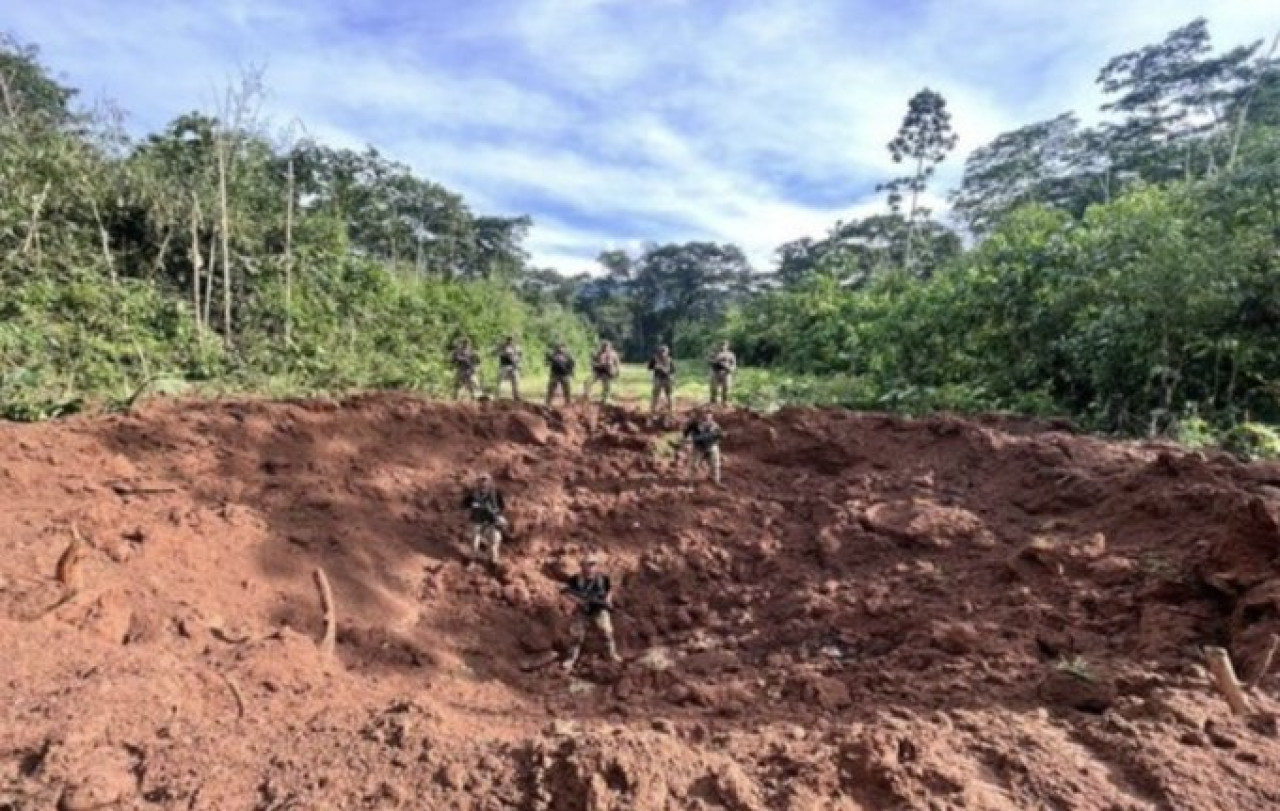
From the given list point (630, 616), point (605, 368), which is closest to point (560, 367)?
point (605, 368)

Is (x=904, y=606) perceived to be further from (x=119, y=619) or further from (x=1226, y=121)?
(x=1226, y=121)

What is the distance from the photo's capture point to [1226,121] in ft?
101

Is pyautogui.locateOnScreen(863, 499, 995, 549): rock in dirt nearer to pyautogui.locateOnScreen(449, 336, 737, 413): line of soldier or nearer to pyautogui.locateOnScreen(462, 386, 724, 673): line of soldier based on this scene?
pyautogui.locateOnScreen(462, 386, 724, 673): line of soldier

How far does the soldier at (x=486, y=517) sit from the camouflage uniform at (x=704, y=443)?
2.68m

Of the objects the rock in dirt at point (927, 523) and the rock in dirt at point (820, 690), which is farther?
the rock in dirt at point (927, 523)

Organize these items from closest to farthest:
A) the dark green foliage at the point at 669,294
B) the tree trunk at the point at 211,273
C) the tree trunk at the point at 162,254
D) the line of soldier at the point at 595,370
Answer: the line of soldier at the point at 595,370
the tree trunk at the point at 162,254
the tree trunk at the point at 211,273
the dark green foliage at the point at 669,294

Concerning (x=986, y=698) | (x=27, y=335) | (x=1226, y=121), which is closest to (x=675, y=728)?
(x=986, y=698)

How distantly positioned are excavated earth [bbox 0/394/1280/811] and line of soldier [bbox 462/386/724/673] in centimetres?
21

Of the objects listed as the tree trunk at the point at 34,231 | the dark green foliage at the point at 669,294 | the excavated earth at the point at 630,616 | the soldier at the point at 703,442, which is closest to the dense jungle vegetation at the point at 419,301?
the tree trunk at the point at 34,231

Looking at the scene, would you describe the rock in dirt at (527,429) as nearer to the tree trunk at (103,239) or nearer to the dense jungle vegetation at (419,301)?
the dense jungle vegetation at (419,301)

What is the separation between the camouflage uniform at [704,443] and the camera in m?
9.60

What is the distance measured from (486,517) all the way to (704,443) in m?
3.01

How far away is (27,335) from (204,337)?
3253 millimetres

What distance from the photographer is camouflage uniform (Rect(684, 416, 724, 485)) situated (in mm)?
9602
